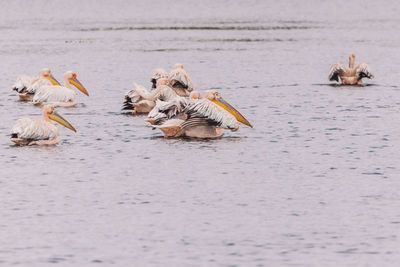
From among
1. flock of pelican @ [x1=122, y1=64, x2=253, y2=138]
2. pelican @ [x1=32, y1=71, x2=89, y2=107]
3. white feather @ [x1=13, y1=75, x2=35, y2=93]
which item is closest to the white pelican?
flock of pelican @ [x1=122, y1=64, x2=253, y2=138]

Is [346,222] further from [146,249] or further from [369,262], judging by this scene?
[146,249]

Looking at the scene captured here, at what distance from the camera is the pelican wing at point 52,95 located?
1045 inches

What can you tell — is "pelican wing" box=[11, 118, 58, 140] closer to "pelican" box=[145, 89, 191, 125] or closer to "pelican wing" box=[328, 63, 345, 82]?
"pelican" box=[145, 89, 191, 125]

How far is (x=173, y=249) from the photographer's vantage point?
41.0ft

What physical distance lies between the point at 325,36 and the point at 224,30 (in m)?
9.21

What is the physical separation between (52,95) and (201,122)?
7.44 meters

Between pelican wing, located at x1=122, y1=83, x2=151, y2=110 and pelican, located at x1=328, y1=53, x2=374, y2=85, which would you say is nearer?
pelican wing, located at x1=122, y1=83, x2=151, y2=110

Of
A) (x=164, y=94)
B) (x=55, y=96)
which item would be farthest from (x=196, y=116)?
(x=55, y=96)

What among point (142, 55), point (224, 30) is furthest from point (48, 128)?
point (224, 30)

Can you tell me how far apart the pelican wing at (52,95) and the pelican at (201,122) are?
6121 millimetres

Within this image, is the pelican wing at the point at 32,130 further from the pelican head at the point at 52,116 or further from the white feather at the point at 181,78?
the white feather at the point at 181,78

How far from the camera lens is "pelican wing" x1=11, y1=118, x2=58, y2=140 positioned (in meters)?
19.5

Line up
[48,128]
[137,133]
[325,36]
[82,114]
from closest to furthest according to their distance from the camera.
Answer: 1. [48,128]
2. [137,133]
3. [82,114]
4. [325,36]

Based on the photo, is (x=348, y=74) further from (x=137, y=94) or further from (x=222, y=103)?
(x=222, y=103)
